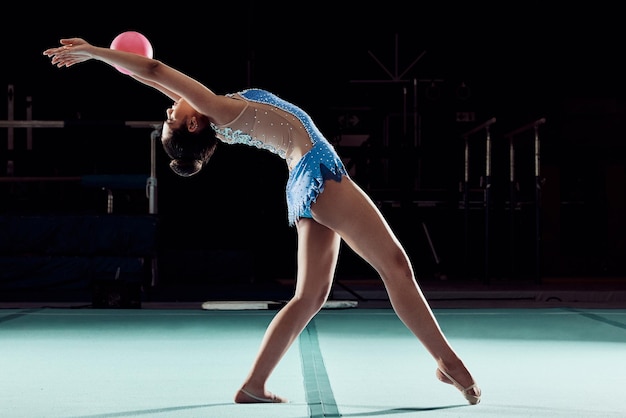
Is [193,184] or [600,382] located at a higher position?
[193,184]

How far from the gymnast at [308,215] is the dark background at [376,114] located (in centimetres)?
569

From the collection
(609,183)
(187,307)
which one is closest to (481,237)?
(609,183)

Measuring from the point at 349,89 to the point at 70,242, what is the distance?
4891 millimetres

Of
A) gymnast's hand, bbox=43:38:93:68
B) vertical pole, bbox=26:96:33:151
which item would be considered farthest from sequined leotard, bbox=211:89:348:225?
vertical pole, bbox=26:96:33:151

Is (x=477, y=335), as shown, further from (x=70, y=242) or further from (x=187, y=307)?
(x=70, y=242)

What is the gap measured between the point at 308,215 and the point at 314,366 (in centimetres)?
106

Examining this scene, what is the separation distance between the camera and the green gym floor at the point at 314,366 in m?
2.75

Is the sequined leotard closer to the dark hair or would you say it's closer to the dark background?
the dark hair

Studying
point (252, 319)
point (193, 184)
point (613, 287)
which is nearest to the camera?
point (252, 319)

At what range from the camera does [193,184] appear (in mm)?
9641

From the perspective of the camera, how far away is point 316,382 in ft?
10.6

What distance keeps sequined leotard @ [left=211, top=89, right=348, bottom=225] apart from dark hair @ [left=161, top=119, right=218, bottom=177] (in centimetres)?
4

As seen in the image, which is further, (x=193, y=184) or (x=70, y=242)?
(x=193, y=184)

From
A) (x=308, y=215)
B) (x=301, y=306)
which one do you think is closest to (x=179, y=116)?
(x=308, y=215)
